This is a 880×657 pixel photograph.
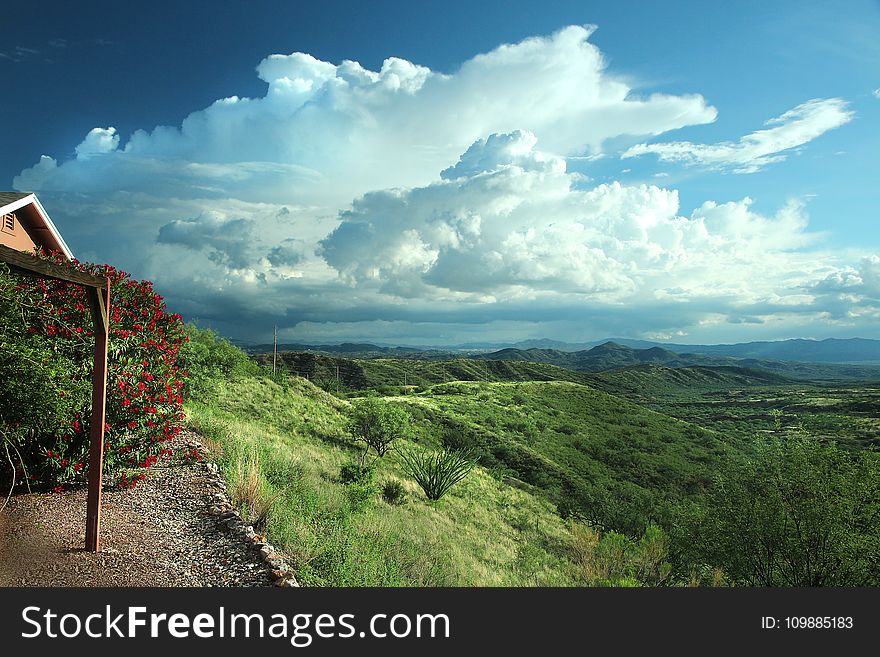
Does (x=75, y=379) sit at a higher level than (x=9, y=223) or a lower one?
lower

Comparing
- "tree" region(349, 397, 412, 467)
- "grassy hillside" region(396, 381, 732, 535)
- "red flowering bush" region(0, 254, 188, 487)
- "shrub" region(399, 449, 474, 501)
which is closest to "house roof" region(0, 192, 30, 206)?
"red flowering bush" region(0, 254, 188, 487)

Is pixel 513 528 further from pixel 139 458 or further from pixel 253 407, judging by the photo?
pixel 139 458

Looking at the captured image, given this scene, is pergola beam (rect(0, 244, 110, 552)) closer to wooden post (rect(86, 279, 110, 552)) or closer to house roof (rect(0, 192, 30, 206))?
wooden post (rect(86, 279, 110, 552))

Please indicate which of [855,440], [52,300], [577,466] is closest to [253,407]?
[52,300]

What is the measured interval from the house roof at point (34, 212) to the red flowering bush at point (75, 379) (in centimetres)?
1290

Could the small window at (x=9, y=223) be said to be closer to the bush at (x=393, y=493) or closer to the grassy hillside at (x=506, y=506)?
the grassy hillside at (x=506, y=506)

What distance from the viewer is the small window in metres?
17.9

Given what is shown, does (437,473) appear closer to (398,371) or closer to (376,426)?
(376,426)

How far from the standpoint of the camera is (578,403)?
229 ft

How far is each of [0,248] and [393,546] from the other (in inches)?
256

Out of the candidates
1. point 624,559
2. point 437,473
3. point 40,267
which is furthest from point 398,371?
point 40,267

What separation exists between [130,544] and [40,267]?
340 cm

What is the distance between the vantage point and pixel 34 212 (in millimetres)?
19484

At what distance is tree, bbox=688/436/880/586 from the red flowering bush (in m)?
15.3
